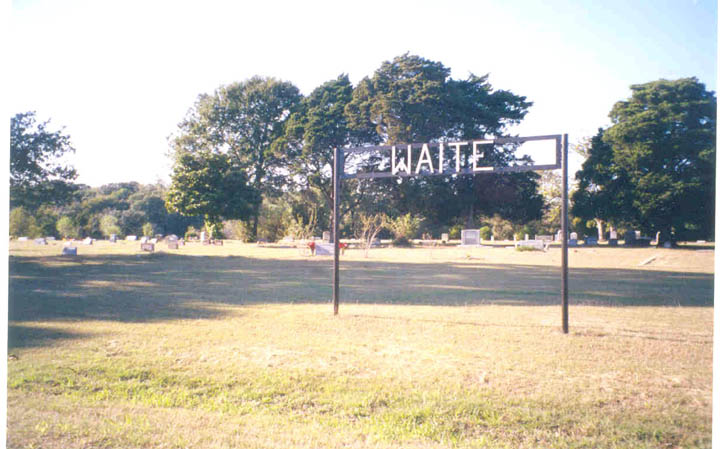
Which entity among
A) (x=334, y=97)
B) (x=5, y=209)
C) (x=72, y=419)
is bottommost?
(x=72, y=419)

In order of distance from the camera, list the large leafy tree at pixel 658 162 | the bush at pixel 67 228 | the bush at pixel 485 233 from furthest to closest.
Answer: the bush at pixel 485 233 < the bush at pixel 67 228 < the large leafy tree at pixel 658 162

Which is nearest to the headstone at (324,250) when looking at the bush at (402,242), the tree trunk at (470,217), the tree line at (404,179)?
the tree line at (404,179)

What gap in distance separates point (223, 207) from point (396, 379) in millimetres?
28568

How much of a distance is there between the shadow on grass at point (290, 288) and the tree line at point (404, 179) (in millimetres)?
7001

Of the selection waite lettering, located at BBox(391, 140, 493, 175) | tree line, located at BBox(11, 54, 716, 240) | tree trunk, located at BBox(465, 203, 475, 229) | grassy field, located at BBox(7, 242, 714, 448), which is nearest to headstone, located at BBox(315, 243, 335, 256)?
tree line, located at BBox(11, 54, 716, 240)

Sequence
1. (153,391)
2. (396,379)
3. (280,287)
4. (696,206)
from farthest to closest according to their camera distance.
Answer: (696,206), (280,287), (396,379), (153,391)

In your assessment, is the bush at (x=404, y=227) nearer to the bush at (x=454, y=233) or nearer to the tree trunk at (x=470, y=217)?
the tree trunk at (x=470, y=217)

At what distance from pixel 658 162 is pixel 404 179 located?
15.0 metres

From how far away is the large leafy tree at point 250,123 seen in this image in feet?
117

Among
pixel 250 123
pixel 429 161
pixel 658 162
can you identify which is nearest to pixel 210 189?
pixel 250 123

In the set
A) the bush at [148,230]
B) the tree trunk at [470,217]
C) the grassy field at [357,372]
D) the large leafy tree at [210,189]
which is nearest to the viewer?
the grassy field at [357,372]

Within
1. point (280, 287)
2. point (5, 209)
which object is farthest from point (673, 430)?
point (280, 287)

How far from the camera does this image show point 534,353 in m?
4.67

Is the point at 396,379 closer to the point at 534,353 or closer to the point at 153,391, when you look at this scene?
the point at 534,353
